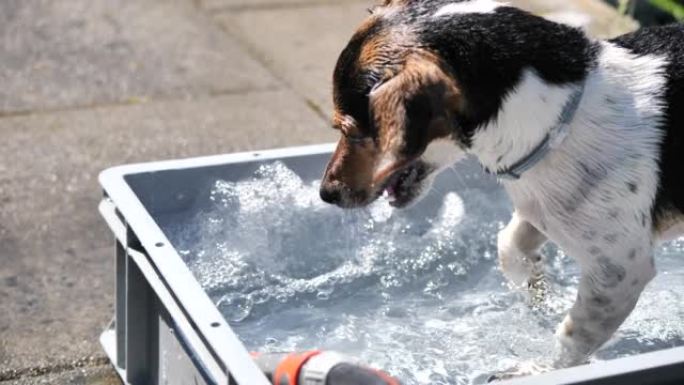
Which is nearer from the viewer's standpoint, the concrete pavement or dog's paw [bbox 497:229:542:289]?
dog's paw [bbox 497:229:542:289]

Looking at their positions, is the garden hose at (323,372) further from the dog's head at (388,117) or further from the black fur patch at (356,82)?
the black fur patch at (356,82)

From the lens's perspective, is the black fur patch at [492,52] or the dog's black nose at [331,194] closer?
the black fur patch at [492,52]

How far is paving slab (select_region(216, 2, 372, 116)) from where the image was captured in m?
7.29

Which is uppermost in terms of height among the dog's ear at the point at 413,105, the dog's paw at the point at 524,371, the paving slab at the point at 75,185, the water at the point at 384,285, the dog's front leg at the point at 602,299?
the dog's ear at the point at 413,105

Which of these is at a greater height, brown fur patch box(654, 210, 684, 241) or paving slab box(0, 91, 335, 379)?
brown fur patch box(654, 210, 684, 241)

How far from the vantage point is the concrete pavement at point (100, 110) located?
486 cm

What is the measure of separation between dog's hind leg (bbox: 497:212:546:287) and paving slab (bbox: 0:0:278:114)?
307cm

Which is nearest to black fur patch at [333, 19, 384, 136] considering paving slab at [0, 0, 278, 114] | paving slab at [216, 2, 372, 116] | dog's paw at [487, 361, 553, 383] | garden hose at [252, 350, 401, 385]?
garden hose at [252, 350, 401, 385]

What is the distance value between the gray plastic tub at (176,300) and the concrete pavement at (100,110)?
36 cm

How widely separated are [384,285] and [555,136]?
57.1 inches

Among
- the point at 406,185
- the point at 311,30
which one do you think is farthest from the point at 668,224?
the point at 311,30

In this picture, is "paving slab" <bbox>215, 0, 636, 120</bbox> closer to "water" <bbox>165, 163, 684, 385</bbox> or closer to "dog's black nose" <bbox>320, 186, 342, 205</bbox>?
"water" <bbox>165, 163, 684, 385</bbox>

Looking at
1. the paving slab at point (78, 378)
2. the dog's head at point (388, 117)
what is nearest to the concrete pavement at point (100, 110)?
the paving slab at point (78, 378)

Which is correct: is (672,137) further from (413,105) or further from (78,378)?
(78,378)
